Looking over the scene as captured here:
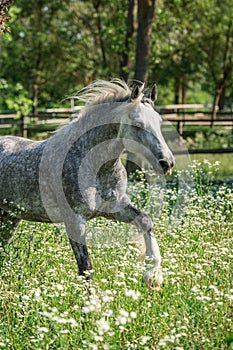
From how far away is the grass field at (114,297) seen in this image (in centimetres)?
474

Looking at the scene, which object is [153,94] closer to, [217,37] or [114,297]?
[114,297]

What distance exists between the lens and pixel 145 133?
621 cm


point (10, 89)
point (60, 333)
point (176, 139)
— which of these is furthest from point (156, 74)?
point (60, 333)

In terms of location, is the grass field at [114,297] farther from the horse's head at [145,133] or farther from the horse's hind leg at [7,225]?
the horse's head at [145,133]

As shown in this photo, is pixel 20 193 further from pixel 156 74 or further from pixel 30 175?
pixel 156 74

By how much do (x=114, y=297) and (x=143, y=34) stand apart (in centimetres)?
1063

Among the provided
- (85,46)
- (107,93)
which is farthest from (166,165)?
(85,46)

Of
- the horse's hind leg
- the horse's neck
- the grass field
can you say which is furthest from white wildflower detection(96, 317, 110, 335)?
the horse's hind leg

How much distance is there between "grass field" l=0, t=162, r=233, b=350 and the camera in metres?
4.74

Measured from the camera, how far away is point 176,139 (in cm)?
2289

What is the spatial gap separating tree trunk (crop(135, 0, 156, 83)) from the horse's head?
8970mm

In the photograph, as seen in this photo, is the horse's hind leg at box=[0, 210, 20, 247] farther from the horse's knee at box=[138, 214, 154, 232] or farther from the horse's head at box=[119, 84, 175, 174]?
the horse's head at box=[119, 84, 175, 174]

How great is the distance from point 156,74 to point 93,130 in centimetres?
3198

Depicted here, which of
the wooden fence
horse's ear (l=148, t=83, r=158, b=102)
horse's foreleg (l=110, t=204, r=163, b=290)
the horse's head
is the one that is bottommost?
→ the wooden fence
